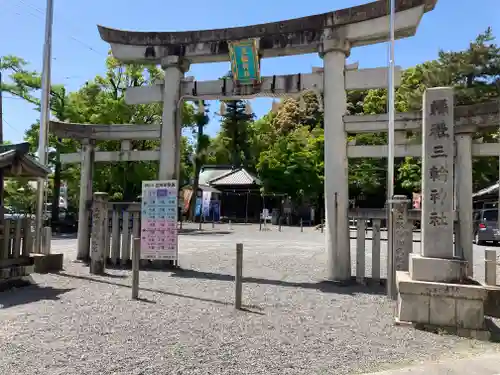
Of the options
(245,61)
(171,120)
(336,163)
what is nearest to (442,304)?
(336,163)

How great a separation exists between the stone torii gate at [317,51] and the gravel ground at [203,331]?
6.29 feet

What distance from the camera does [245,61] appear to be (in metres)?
10.4

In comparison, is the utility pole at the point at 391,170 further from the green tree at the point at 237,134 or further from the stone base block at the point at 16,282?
the green tree at the point at 237,134

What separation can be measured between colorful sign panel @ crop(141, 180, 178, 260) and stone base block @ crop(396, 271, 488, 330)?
5.56 metres

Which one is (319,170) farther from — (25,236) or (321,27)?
(25,236)

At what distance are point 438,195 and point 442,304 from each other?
1584 millimetres

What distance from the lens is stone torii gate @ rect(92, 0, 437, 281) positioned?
9430 mm

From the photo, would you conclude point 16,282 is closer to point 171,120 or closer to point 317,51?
point 171,120

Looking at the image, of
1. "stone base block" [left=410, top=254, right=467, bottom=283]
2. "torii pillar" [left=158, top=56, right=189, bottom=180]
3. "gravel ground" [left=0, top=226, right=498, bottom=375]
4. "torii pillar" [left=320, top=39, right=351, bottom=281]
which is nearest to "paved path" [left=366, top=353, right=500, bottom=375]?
"gravel ground" [left=0, top=226, right=498, bottom=375]

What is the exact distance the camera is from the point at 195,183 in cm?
3656

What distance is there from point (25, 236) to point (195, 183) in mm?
27596

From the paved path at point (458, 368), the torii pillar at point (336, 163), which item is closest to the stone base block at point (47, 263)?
the torii pillar at point (336, 163)

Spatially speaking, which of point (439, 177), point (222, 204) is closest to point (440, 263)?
point (439, 177)

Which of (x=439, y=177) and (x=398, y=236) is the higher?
(x=439, y=177)
